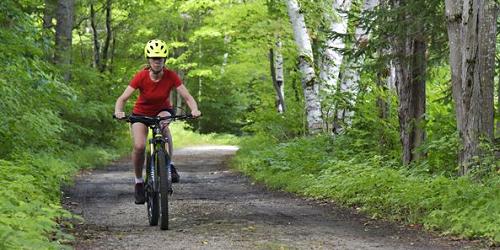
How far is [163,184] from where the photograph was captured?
724cm

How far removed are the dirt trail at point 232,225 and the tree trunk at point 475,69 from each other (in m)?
1.57

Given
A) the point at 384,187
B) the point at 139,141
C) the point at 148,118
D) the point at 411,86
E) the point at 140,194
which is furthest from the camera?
the point at 411,86

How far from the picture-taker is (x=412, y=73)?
10477 millimetres

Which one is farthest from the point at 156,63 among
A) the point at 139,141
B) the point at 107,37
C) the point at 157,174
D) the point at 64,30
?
the point at 107,37

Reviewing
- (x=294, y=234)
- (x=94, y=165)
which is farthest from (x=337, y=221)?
(x=94, y=165)

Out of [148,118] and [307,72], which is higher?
[307,72]

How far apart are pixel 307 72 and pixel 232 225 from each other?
10.0 meters

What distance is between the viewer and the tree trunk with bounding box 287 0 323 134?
16938 millimetres

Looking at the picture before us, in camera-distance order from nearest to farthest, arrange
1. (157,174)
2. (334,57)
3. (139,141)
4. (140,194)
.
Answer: (157,174) → (139,141) → (140,194) → (334,57)

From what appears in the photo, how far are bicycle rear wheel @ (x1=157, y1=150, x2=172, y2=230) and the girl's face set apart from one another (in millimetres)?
964

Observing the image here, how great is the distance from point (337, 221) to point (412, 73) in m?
3.39

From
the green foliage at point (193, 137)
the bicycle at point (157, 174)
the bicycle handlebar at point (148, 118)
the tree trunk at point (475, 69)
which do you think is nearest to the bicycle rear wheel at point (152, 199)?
the bicycle at point (157, 174)

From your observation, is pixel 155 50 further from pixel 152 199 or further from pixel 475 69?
pixel 475 69

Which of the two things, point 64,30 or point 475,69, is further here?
point 64,30
